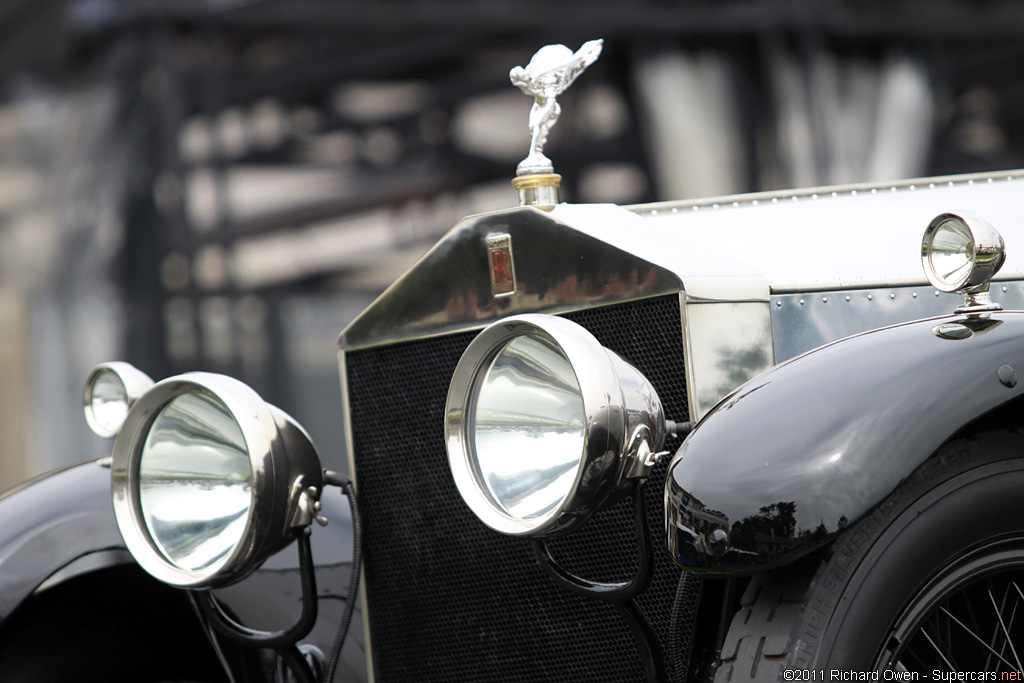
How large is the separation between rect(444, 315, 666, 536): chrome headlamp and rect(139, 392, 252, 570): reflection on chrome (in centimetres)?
39

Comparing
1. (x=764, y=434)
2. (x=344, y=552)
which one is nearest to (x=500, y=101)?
(x=344, y=552)

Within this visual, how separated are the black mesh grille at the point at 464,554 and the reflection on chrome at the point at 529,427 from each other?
0.21 m

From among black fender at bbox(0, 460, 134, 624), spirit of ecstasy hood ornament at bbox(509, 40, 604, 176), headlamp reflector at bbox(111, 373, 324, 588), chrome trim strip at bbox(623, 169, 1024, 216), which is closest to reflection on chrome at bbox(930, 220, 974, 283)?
spirit of ecstasy hood ornament at bbox(509, 40, 604, 176)

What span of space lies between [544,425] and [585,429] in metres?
0.13

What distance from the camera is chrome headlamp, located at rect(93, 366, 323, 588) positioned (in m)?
1.62

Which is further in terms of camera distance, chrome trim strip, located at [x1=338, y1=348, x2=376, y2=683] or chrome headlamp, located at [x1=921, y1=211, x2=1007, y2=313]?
chrome trim strip, located at [x1=338, y1=348, x2=376, y2=683]

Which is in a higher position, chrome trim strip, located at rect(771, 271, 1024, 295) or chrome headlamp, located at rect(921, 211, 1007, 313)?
chrome headlamp, located at rect(921, 211, 1007, 313)

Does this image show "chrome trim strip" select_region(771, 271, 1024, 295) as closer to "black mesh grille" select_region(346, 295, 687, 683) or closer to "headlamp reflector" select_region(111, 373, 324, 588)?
"black mesh grille" select_region(346, 295, 687, 683)

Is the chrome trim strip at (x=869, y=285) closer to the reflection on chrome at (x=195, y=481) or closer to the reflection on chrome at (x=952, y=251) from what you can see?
the reflection on chrome at (x=952, y=251)

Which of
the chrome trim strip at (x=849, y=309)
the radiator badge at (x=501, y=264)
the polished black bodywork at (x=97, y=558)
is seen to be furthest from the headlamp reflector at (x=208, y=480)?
the chrome trim strip at (x=849, y=309)

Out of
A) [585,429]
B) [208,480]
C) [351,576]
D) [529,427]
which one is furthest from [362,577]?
[585,429]

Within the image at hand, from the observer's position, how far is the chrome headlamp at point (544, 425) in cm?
132

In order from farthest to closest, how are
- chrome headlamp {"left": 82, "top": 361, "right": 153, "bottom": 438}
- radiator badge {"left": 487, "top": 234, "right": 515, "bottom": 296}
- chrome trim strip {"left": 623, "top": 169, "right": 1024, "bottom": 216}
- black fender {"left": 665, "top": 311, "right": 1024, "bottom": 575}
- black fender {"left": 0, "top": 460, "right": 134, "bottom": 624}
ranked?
chrome trim strip {"left": 623, "top": 169, "right": 1024, "bottom": 216} → chrome headlamp {"left": 82, "top": 361, "right": 153, "bottom": 438} → black fender {"left": 0, "top": 460, "right": 134, "bottom": 624} → radiator badge {"left": 487, "top": 234, "right": 515, "bottom": 296} → black fender {"left": 665, "top": 311, "right": 1024, "bottom": 575}

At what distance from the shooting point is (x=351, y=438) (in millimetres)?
1931
